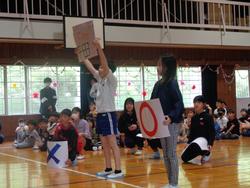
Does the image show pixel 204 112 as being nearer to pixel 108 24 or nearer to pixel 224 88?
pixel 108 24

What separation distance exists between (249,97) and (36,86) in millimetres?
7203

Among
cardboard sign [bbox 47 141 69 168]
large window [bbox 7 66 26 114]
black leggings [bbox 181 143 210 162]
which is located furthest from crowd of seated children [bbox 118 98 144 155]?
large window [bbox 7 66 26 114]

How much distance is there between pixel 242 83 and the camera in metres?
14.6

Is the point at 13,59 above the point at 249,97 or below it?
above

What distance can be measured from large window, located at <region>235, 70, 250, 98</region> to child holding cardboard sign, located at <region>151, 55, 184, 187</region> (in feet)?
36.5

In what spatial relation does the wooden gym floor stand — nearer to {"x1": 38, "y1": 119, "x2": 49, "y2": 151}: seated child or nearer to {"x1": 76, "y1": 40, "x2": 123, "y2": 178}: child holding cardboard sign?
{"x1": 76, "y1": 40, "x2": 123, "y2": 178}: child holding cardboard sign

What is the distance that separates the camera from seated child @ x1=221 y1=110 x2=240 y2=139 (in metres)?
9.25

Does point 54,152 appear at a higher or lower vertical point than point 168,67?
lower

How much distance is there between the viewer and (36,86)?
11.6 metres

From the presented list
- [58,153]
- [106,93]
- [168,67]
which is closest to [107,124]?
[106,93]

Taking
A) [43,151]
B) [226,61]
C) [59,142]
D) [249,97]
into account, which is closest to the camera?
[59,142]

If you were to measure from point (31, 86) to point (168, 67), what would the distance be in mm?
8352

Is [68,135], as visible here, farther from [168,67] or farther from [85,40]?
[168,67]

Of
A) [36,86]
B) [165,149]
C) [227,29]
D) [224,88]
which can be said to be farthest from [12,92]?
[165,149]
